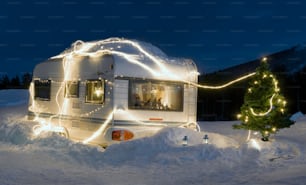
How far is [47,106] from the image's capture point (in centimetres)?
1376

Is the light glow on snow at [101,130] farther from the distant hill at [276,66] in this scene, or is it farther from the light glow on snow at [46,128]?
the distant hill at [276,66]

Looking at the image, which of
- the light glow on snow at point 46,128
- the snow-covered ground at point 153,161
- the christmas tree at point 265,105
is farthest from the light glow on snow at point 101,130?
the christmas tree at point 265,105

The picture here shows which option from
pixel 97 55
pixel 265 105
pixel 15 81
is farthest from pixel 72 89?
pixel 15 81

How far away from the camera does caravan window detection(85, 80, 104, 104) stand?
11.6m

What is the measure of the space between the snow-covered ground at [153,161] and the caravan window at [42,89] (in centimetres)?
116

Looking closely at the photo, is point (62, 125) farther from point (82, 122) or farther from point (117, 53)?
point (117, 53)

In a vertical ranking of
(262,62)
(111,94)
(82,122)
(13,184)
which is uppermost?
(262,62)

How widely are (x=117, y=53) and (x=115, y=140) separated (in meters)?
2.15

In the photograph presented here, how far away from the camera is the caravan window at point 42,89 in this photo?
1373 centimetres

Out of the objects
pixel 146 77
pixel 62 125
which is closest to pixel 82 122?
pixel 62 125

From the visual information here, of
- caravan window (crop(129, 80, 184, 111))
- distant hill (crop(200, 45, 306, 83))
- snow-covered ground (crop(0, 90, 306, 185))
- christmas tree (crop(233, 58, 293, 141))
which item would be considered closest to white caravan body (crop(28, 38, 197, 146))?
caravan window (crop(129, 80, 184, 111))

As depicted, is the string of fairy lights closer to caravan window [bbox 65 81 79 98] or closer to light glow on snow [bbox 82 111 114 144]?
light glow on snow [bbox 82 111 114 144]

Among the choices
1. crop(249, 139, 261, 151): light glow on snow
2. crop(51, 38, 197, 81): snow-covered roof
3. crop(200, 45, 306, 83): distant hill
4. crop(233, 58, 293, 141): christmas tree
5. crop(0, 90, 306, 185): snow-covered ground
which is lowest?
crop(0, 90, 306, 185): snow-covered ground

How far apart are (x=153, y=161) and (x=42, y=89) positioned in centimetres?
517
